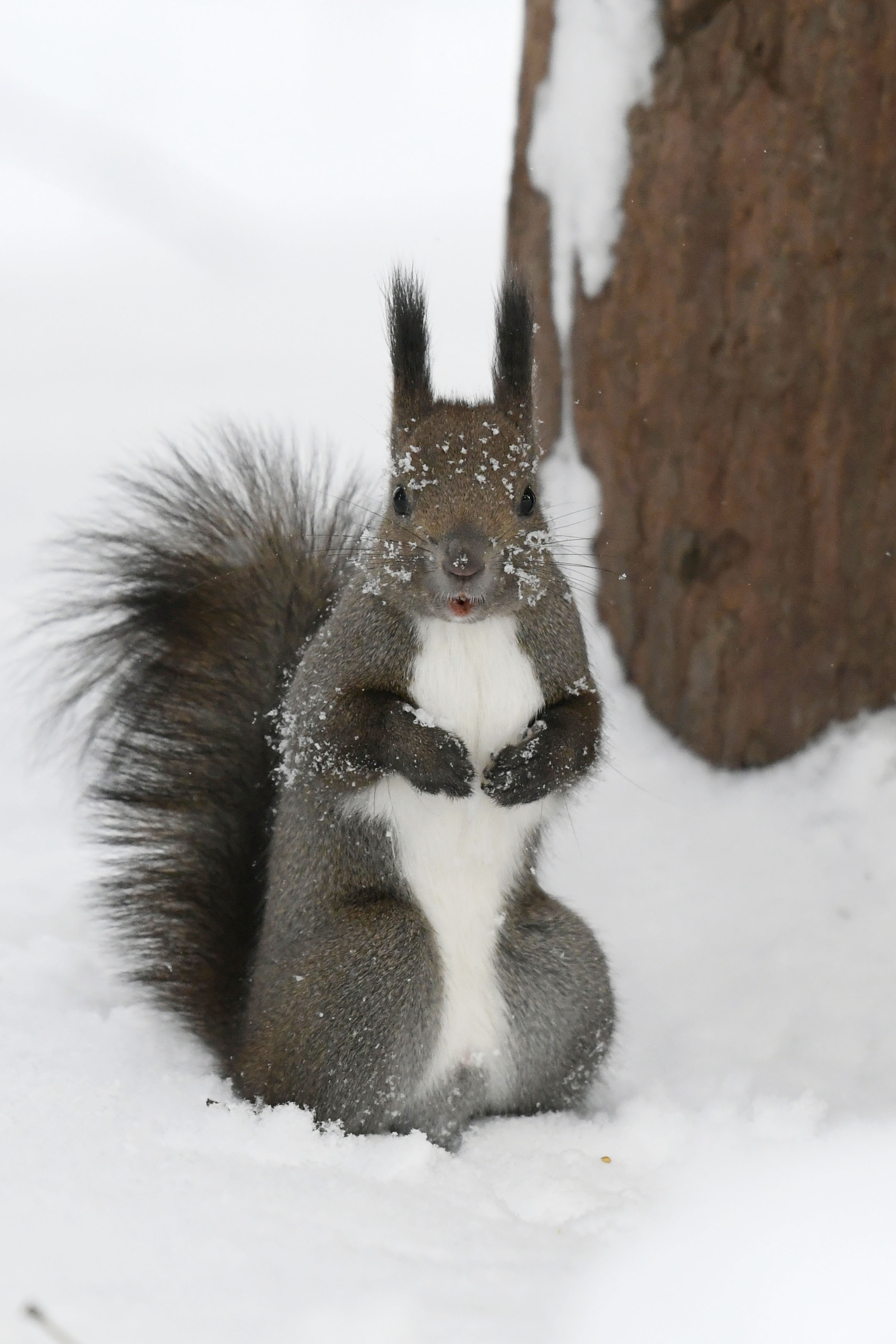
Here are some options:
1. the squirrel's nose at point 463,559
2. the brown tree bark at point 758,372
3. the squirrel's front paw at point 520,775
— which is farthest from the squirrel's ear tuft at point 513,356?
the brown tree bark at point 758,372

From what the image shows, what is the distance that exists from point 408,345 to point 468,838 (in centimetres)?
66

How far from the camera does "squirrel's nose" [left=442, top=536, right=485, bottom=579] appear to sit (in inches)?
65.6

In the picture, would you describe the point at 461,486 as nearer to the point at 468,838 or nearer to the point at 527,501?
the point at 527,501

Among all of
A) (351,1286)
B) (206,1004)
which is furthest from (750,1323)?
(206,1004)

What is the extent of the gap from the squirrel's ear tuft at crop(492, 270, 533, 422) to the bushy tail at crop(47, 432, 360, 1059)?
0.31m

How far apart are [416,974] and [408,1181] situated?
0.26m

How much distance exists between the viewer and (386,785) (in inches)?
72.9

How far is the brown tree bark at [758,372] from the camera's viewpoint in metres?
2.41

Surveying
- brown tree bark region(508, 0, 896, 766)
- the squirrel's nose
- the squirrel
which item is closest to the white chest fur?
the squirrel

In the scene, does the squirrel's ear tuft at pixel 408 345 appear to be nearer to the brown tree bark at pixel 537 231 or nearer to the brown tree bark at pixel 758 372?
the brown tree bark at pixel 758 372

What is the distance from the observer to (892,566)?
2.54 m

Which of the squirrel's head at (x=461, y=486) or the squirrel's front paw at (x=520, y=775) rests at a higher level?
the squirrel's head at (x=461, y=486)

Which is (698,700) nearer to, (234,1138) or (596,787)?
(596,787)

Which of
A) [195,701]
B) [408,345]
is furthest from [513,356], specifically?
[195,701]
